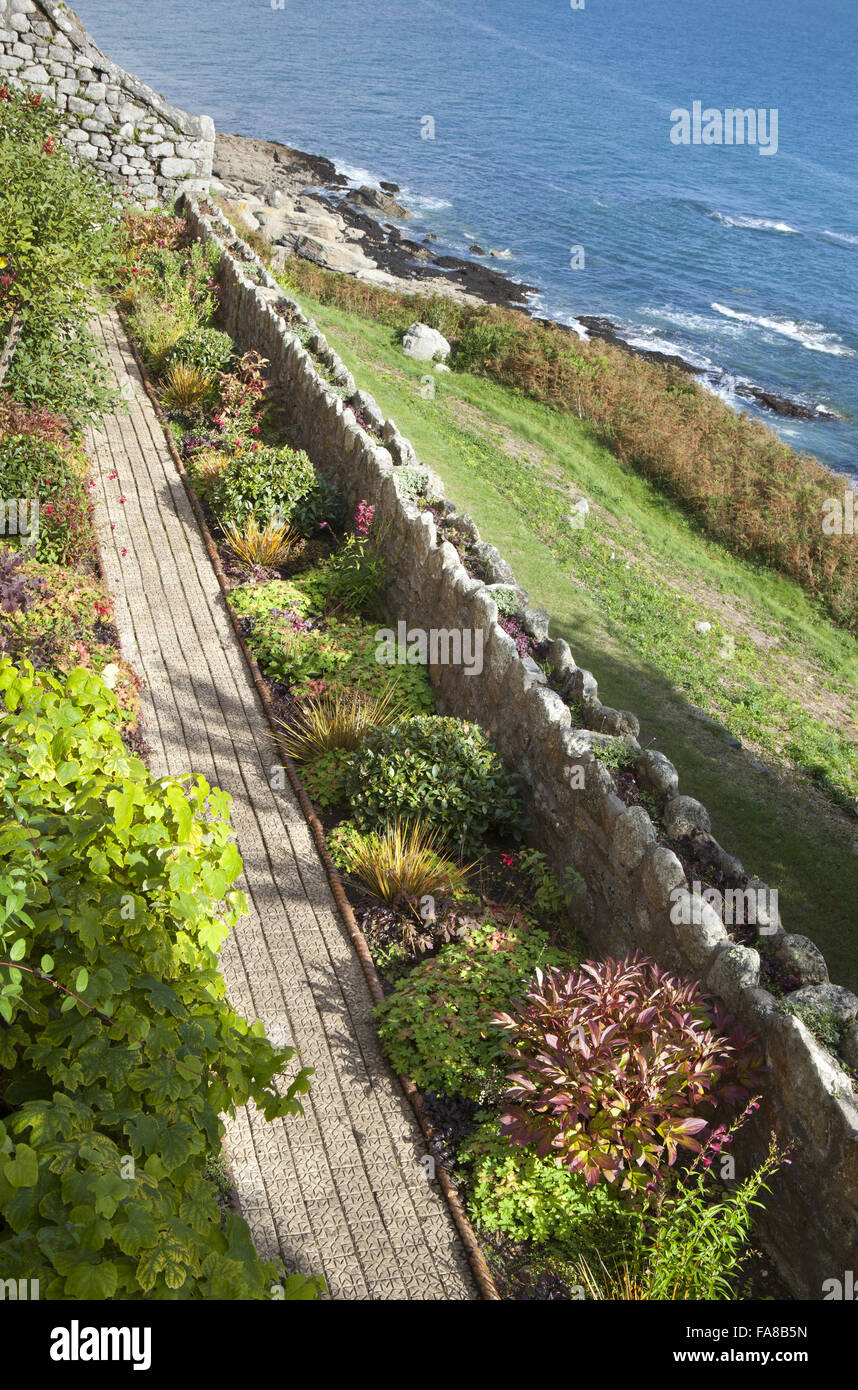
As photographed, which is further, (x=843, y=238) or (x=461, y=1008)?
(x=843, y=238)

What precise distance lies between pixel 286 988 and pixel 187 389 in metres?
10.3

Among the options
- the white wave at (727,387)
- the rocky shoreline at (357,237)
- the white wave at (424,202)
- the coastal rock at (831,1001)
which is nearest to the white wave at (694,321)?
the rocky shoreline at (357,237)

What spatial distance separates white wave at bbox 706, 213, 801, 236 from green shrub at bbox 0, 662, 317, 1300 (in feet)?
196

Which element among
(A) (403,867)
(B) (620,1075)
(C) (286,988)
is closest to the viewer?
(B) (620,1075)

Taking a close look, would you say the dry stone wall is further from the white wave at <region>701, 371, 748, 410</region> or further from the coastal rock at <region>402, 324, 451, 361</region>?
the white wave at <region>701, 371, 748, 410</region>

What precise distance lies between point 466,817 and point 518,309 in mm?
30759

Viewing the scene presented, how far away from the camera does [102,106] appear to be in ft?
65.7

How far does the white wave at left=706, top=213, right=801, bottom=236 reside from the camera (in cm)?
5584

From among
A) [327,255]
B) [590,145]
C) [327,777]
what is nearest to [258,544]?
[327,777]

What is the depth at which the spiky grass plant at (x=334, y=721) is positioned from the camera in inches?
357

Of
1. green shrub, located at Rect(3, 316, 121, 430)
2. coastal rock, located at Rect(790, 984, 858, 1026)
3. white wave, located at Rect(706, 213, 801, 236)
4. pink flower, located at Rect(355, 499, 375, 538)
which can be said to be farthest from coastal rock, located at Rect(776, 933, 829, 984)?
white wave, located at Rect(706, 213, 801, 236)

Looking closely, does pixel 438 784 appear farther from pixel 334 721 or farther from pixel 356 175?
pixel 356 175
